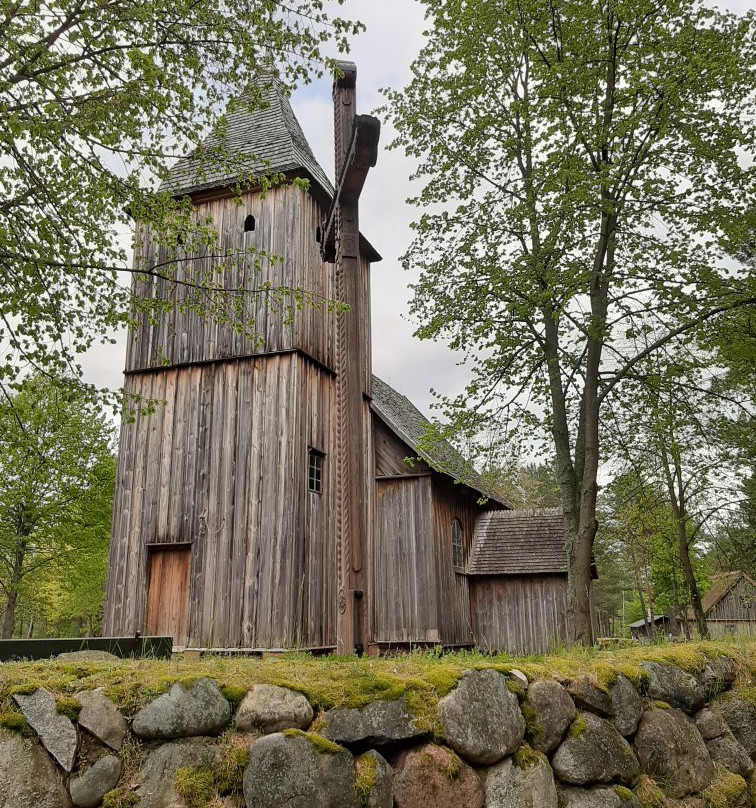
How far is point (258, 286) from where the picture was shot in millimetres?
14250

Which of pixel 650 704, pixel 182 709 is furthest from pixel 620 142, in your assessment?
pixel 182 709

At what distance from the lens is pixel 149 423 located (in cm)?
1434

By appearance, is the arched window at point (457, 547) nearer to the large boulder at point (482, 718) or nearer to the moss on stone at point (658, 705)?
the moss on stone at point (658, 705)

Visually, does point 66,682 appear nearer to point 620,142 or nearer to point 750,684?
point 750,684

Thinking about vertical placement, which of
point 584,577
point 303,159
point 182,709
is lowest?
point 182,709

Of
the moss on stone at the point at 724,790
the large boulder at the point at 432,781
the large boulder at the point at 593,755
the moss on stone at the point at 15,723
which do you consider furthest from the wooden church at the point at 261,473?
the moss on stone at the point at 15,723

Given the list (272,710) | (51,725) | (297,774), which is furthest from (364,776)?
(51,725)

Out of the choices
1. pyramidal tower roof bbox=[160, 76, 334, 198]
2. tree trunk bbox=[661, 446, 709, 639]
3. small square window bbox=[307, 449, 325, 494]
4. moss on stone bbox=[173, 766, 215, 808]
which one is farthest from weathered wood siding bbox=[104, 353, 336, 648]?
tree trunk bbox=[661, 446, 709, 639]

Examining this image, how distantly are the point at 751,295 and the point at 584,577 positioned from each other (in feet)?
17.9

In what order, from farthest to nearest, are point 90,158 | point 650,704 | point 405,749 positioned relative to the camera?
A: point 90,158 → point 650,704 → point 405,749

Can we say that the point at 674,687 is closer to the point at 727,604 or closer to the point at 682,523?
the point at 682,523

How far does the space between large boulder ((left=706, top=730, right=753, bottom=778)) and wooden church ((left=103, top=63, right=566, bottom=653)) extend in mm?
5237

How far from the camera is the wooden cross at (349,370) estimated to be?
554cm

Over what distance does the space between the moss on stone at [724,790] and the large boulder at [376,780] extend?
3663 mm
